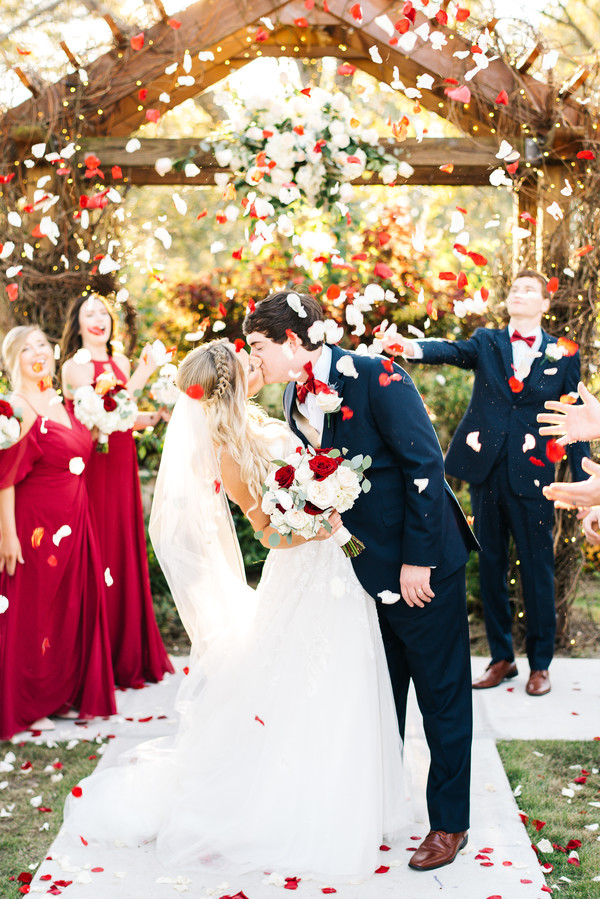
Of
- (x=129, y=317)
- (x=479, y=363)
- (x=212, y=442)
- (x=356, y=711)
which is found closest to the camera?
(x=356, y=711)

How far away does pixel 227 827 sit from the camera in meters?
2.81

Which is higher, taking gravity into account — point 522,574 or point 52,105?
point 52,105

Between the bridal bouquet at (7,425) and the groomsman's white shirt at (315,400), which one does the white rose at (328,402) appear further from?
the bridal bouquet at (7,425)

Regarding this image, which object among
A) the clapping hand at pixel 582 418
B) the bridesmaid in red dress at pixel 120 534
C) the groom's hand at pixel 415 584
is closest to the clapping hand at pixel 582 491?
the clapping hand at pixel 582 418

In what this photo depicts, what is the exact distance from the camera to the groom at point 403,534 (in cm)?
265

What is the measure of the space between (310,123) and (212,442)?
2368 millimetres

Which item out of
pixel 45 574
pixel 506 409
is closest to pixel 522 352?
pixel 506 409

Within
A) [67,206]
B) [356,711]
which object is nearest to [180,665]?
[356,711]

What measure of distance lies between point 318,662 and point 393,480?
65cm

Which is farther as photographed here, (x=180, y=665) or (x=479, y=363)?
(x=180, y=665)

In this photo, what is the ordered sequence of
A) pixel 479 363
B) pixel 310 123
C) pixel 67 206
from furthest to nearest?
1. pixel 67 206
2. pixel 310 123
3. pixel 479 363

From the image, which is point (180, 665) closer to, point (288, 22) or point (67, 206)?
point (67, 206)

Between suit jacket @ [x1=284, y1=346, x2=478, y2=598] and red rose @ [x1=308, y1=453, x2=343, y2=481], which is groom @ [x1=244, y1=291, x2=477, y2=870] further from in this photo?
red rose @ [x1=308, y1=453, x2=343, y2=481]

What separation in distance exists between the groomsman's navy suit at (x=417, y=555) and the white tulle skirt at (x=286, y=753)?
0.15 m
